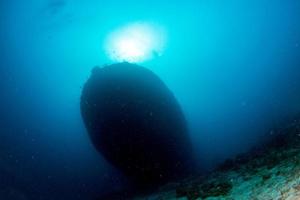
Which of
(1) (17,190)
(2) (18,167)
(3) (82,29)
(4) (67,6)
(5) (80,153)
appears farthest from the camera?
(3) (82,29)

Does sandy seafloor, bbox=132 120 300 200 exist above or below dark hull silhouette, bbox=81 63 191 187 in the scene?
below

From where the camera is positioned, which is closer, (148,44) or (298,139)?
(298,139)

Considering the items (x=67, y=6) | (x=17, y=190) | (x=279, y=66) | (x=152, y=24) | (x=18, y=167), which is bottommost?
(x=17, y=190)

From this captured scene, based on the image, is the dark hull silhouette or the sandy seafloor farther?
the dark hull silhouette

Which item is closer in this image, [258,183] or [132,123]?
[258,183]

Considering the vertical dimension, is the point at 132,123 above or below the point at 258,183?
above

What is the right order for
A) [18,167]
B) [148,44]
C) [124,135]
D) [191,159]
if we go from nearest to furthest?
1. [124,135]
2. [191,159]
3. [18,167]
4. [148,44]

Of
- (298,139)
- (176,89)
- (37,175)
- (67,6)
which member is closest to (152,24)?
(67,6)

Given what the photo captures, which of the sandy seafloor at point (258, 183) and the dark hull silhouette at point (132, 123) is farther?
the dark hull silhouette at point (132, 123)

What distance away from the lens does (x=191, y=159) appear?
14.2m

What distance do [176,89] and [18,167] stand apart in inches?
1464

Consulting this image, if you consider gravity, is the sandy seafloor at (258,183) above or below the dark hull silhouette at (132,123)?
below

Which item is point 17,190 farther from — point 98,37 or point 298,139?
point 98,37

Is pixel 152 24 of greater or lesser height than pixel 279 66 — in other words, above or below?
above
